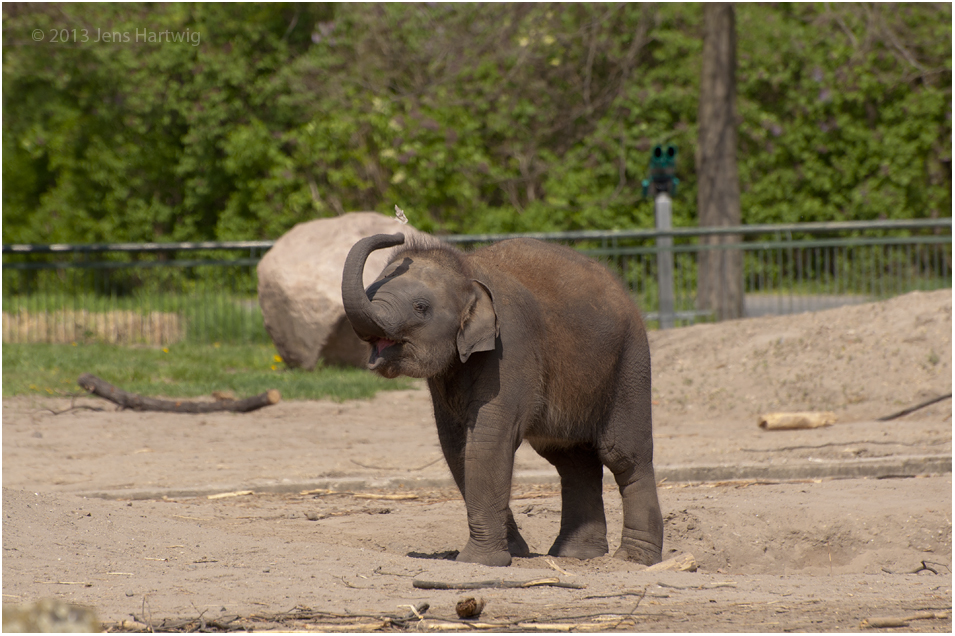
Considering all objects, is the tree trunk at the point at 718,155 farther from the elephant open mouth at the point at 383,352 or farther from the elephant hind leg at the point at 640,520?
the elephant open mouth at the point at 383,352

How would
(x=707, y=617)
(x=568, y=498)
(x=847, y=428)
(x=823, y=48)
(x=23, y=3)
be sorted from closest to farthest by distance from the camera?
1. (x=707, y=617)
2. (x=568, y=498)
3. (x=847, y=428)
4. (x=23, y=3)
5. (x=823, y=48)

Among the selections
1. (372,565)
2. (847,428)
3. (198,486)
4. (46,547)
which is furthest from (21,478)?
(847,428)

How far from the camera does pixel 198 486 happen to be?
7039mm

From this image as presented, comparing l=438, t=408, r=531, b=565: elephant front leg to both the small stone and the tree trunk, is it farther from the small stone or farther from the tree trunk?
the tree trunk

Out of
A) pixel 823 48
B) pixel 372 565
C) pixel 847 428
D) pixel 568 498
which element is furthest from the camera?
pixel 823 48

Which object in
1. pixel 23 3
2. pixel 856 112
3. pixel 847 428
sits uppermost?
pixel 23 3

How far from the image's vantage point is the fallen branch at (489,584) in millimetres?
4137

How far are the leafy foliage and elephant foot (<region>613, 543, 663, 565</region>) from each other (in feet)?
44.1

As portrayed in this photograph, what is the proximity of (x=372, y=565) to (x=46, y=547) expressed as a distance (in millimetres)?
1558

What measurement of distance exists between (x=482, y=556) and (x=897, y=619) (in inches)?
72.0

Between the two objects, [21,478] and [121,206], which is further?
[121,206]

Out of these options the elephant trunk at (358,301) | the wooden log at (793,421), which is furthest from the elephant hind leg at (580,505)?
the wooden log at (793,421)

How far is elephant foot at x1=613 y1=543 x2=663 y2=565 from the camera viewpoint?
546 cm

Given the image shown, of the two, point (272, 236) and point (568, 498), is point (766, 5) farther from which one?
point (568, 498)
